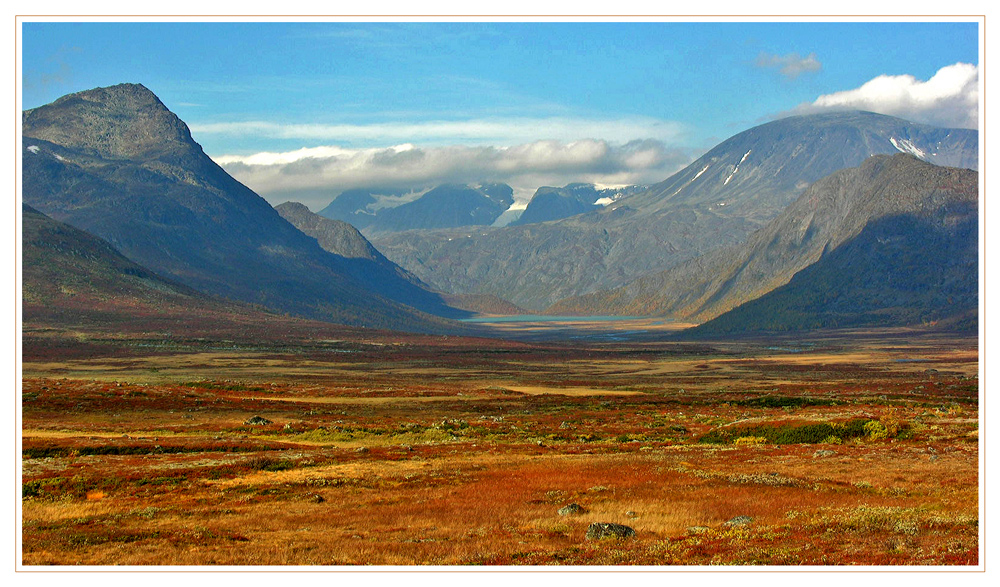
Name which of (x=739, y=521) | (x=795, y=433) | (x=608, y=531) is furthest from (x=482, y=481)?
(x=795, y=433)

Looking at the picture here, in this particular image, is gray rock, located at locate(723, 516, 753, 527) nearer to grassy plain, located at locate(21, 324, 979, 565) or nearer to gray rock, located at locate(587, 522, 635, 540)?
grassy plain, located at locate(21, 324, 979, 565)

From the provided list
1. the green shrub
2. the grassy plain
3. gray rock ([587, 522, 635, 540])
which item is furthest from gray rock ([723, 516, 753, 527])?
the green shrub

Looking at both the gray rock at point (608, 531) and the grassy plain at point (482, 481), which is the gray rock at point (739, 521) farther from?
the gray rock at point (608, 531)

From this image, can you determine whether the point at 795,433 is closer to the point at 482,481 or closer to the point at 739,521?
the point at 482,481
